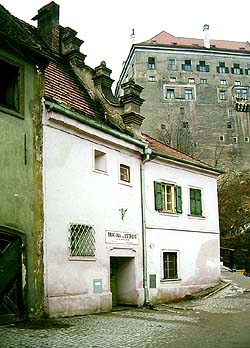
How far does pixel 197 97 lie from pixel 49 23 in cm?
6914

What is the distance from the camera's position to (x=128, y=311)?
16.4 meters

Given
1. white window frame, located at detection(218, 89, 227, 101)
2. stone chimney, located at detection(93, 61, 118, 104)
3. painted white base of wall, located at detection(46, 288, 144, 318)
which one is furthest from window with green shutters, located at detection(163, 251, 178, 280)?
white window frame, located at detection(218, 89, 227, 101)

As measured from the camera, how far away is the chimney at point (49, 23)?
20562 millimetres

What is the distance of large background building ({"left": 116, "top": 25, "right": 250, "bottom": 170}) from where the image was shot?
272ft

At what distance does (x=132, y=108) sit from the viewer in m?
19.8

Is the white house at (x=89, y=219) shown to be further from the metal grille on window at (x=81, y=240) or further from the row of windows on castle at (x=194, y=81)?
the row of windows on castle at (x=194, y=81)

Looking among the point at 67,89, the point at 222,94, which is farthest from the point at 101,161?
the point at 222,94

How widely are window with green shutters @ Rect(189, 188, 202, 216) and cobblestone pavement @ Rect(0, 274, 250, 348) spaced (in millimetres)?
5800

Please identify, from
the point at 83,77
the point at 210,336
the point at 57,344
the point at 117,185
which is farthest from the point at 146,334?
the point at 83,77

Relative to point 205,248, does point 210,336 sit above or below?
below

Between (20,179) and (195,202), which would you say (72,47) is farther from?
(20,179)

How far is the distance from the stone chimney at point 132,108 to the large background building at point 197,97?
191 ft

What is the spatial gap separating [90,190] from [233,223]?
4141 centimetres

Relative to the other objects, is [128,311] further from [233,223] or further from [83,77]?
[233,223]
